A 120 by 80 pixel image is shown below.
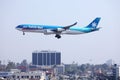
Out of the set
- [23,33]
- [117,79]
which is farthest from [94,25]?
[117,79]

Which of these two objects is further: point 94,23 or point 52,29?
point 94,23

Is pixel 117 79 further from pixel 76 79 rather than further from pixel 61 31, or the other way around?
pixel 61 31

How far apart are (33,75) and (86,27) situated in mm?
50084

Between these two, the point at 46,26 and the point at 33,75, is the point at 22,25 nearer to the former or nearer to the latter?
the point at 46,26

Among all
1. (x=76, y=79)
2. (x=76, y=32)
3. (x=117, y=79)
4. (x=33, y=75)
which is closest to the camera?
(x=76, y=32)

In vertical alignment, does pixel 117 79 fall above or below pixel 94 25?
below

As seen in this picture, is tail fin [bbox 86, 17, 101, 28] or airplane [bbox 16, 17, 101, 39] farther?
tail fin [bbox 86, 17, 101, 28]

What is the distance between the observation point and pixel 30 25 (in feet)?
367

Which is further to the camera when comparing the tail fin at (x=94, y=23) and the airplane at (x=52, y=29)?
the tail fin at (x=94, y=23)

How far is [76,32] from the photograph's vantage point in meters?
117

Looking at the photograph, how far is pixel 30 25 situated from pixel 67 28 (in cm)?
735

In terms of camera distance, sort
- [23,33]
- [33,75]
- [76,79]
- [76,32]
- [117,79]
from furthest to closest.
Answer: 1. [76,79]
2. [33,75]
3. [117,79]
4. [76,32]
5. [23,33]

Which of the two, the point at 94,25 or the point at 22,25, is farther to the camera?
the point at 94,25

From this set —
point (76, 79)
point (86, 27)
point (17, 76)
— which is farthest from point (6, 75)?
point (86, 27)
